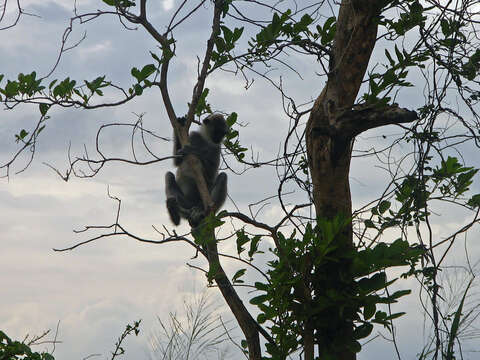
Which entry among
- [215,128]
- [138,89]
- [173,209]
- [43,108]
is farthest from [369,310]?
[215,128]

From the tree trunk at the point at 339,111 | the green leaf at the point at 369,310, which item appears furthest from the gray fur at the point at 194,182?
the green leaf at the point at 369,310

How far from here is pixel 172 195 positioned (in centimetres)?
855

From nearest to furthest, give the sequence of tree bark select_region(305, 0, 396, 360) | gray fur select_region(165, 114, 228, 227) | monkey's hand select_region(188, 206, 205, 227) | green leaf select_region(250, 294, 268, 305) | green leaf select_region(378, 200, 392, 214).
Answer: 1. green leaf select_region(250, 294, 268, 305)
2. tree bark select_region(305, 0, 396, 360)
3. green leaf select_region(378, 200, 392, 214)
4. monkey's hand select_region(188, 206, 205, 227)
5. gray fur select_region(165, 114, 228, 227)

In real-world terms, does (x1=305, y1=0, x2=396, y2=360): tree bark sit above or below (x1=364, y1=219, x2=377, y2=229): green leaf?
above

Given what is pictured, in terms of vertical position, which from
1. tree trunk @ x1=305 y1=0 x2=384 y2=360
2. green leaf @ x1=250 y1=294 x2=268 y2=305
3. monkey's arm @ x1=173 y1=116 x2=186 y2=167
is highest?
monkey's arm @ x1=173 y1=116 x2=186 y2=167

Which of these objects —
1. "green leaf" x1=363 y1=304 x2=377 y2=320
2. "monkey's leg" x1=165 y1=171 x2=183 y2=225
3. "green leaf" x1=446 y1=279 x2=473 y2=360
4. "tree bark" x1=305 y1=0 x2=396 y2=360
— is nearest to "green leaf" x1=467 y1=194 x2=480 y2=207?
"green leaf" x1=446 y1=279 x2=473 y2=360

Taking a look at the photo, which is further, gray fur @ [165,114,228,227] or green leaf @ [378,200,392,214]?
gray fur @ [165,114,228,227]

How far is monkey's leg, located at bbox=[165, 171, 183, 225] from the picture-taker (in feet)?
27.6

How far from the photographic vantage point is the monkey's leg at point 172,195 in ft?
27.6

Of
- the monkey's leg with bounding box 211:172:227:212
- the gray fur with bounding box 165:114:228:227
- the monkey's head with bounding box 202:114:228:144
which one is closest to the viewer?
the gray fur with bounding box 165:114:228:227

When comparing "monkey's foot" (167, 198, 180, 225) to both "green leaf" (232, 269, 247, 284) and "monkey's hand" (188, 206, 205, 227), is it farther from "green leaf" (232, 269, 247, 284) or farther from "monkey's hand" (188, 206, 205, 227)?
"green leaf" (232, 269, 247, 284)

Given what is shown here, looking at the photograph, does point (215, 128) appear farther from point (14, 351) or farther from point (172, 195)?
point (14, 351)

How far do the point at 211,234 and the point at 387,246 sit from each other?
1.40 meters

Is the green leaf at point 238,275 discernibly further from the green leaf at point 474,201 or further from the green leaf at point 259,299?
the green leaf at point 474,201
